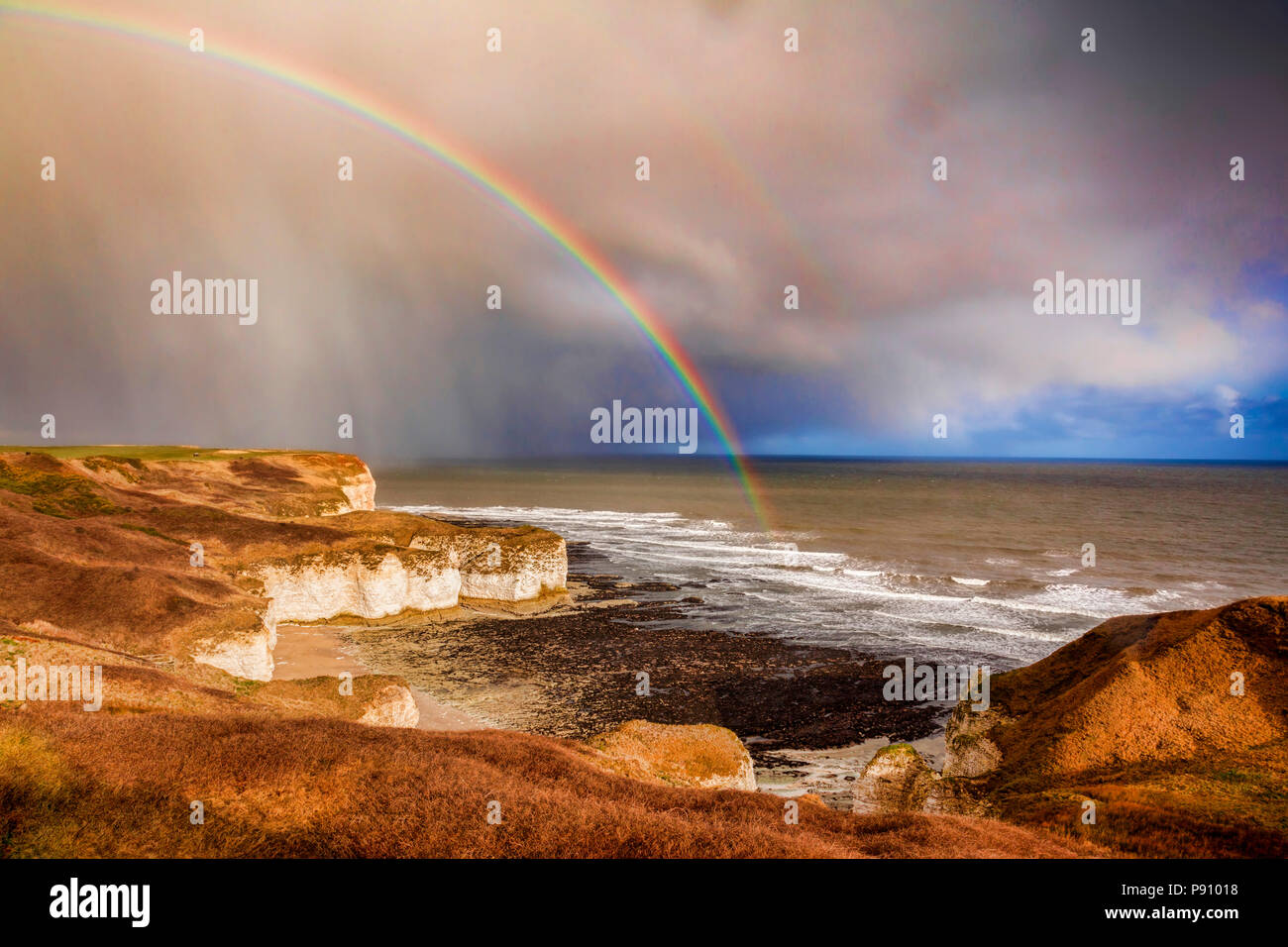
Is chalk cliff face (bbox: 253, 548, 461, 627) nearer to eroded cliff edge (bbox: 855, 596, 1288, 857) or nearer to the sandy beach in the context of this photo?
the sandy beach

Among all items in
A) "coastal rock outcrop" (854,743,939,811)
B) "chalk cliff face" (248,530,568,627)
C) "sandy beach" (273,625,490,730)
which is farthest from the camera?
"chalk cliff face" (248,530,568,627)

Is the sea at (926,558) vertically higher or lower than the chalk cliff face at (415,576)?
lower

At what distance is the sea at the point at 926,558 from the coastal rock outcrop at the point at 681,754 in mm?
18822

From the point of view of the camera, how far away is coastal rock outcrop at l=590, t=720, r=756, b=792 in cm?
1461

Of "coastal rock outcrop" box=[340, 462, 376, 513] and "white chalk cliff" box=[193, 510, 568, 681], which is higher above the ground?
"coastal rock outcrop" box=[340, 462, 376, 513]

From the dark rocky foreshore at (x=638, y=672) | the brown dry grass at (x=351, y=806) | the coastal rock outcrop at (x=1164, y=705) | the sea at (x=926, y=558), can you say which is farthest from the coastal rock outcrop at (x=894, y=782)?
the sea at (x=926, y=558)

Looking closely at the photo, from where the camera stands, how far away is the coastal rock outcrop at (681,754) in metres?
14.6

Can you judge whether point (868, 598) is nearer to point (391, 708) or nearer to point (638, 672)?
point (638, 672)

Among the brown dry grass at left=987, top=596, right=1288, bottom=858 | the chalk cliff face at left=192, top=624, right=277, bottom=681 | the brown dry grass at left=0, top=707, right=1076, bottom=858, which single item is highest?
the brown dry grass at left=0, top=707, right=1076, bottom=858

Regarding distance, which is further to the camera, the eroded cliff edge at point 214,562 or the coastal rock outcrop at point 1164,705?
the eroded cliff edge at point 214,562

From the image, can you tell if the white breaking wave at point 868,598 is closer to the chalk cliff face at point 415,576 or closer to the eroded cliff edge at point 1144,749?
the chalk cliff face at point 415,576

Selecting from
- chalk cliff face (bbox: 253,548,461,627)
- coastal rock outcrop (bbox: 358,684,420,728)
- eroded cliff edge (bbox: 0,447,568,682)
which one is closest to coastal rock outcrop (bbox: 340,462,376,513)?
eroded cliff edge (bbox: 0,447,568,682)

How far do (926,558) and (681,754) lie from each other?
50.9 metres

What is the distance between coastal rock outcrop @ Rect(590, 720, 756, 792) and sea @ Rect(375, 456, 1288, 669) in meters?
18.8
